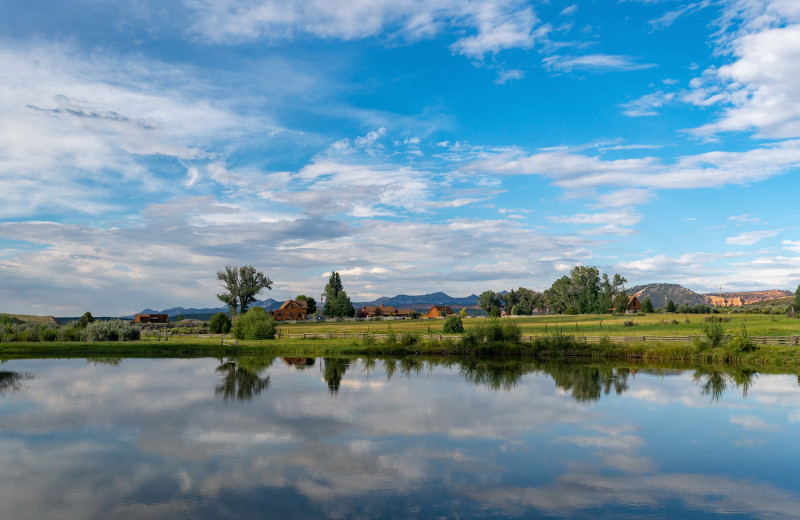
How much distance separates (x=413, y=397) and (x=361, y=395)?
8.25ft

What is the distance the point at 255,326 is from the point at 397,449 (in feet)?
147

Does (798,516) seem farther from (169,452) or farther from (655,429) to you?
(169,452)

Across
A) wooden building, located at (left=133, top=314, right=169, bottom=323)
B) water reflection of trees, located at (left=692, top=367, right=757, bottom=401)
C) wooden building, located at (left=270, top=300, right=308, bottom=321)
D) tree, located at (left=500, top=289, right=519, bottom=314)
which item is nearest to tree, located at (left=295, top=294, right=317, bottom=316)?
wooden building, located at (left=270, top=300, right=308, bottom=321)

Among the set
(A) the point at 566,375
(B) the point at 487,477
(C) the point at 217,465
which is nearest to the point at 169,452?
(C) the point at 217,465

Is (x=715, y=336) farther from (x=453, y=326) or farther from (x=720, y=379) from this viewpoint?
(x=453, y=326)

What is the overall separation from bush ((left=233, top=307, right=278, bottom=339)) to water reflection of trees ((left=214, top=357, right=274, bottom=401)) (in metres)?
12.8

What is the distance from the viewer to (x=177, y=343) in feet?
175

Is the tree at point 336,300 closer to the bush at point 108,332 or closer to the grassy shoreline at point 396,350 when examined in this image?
the bush at point 108,332

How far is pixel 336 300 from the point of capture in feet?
420

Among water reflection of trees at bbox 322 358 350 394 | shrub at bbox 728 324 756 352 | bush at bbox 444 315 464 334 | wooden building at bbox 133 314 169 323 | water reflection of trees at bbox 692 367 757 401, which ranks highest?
wooden building at bbox 133 314 169 323

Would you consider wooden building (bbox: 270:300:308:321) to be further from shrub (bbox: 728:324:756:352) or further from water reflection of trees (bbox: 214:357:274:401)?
shrub (bbox: 728:324:756:352)

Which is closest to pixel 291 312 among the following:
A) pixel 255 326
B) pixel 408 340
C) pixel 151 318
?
pixel 151 318

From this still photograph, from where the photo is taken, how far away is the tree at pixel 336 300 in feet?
416

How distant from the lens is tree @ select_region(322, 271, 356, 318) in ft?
416
